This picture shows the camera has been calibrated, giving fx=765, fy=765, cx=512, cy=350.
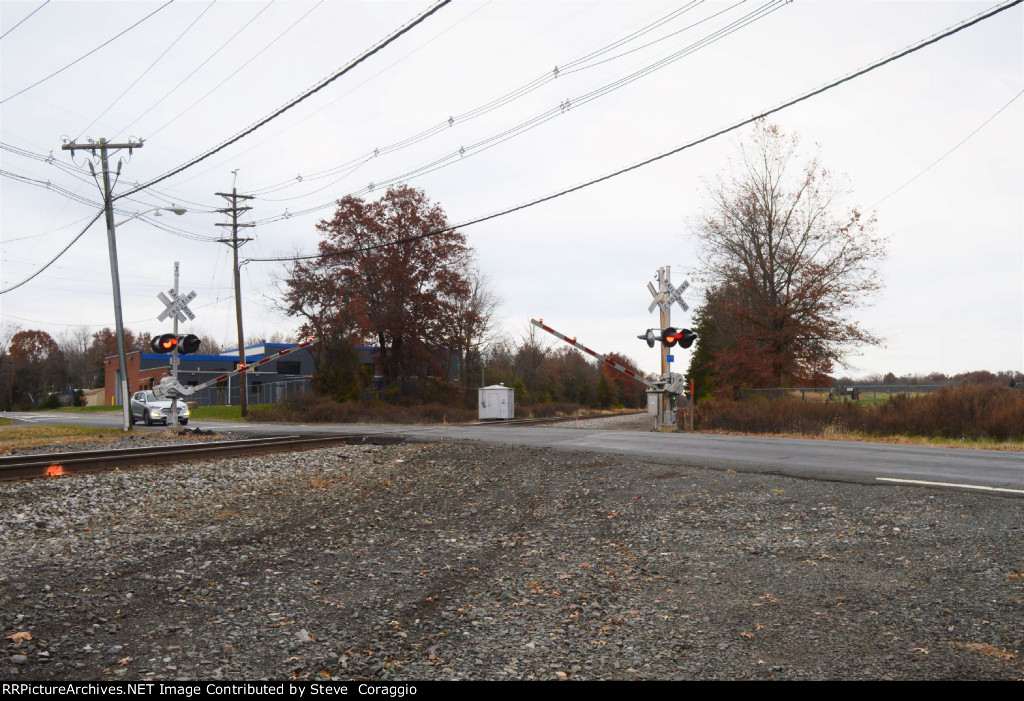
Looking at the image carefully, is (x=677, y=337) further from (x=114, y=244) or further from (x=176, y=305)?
(x=114, y=244)

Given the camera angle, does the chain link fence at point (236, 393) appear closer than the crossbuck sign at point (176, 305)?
No

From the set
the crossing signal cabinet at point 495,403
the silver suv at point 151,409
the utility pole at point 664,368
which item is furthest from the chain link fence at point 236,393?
the utility pole at point 664,368

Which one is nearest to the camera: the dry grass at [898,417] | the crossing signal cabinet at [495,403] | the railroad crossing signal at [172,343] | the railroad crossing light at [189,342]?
the dry grass at [898,417]

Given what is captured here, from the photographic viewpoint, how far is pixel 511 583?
6273 millimetres

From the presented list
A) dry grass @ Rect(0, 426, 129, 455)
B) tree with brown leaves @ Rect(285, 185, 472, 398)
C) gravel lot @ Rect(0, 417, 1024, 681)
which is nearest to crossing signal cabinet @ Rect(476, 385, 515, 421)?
tree with brown leaves @ Rect(285, 185, 472, 398)

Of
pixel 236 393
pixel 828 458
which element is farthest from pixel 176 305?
pixel 236 393

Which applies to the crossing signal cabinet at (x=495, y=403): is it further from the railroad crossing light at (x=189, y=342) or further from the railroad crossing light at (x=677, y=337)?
the railroad crossing light at (x=189, y=342)

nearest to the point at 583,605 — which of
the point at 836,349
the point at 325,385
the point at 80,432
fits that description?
the point at 80,432

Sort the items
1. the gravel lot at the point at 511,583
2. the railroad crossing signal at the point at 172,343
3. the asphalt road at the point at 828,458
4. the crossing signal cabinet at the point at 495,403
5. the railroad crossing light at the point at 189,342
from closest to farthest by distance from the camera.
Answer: the gravel lot at the point at 511,583, the asphalt road at the point at 828,458, the railroad crossing light at the point at 189,342, the railroad crossing signal at the point at 172,343, the crossing signal cabinet at the point at 495,403

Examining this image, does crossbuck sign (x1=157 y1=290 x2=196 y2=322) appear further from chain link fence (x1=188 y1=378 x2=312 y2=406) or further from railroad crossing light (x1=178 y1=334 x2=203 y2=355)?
chain link fence (x1=188 y1=378 x2=312 y2=406)

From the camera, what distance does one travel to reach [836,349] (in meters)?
34.2

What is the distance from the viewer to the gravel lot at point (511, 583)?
4512 mm

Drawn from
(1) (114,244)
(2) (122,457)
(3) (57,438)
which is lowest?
(3) (57,438)
